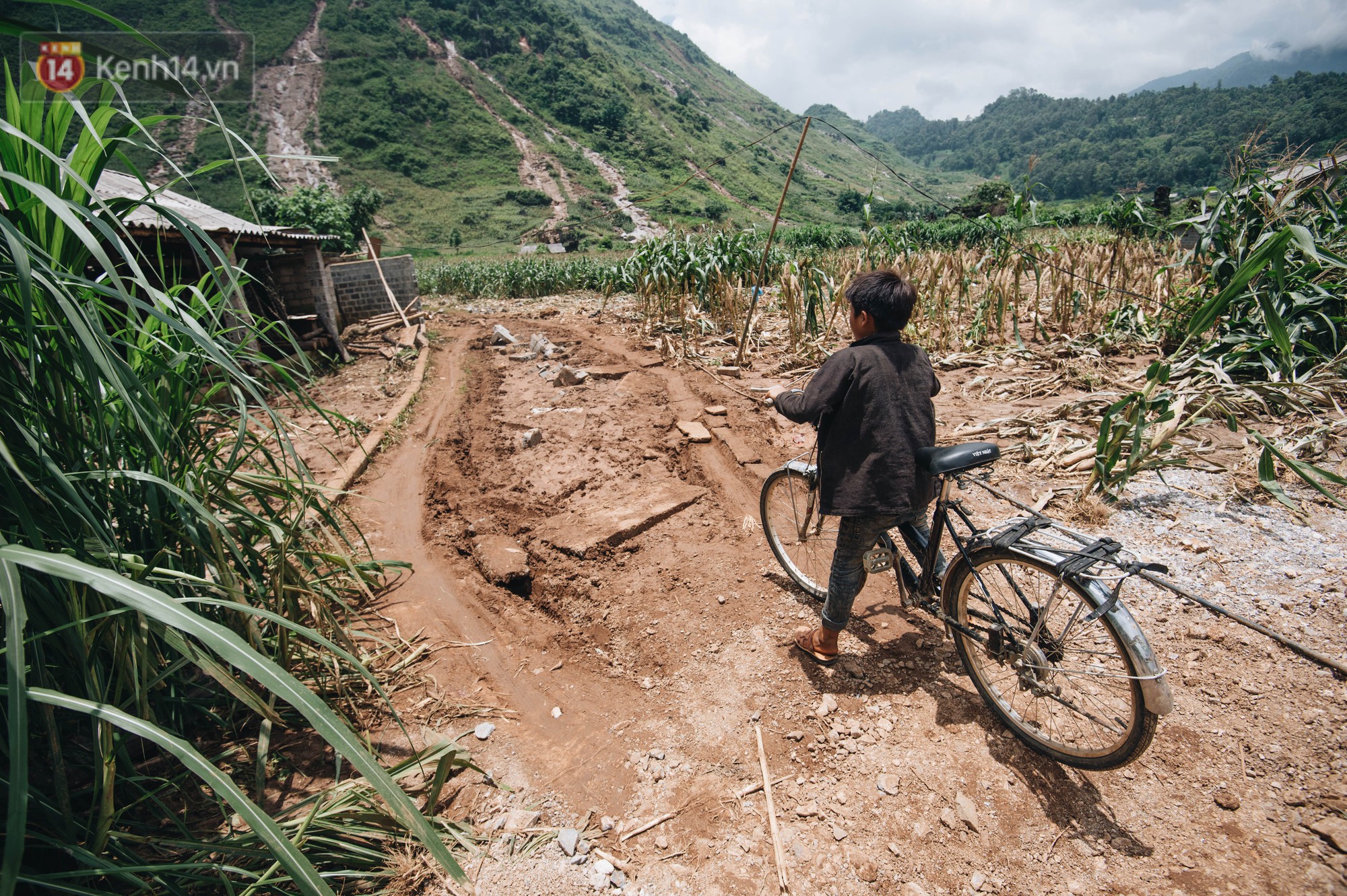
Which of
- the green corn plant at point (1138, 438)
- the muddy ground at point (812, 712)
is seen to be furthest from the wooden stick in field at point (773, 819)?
the green corn plant at point (1138, 438)

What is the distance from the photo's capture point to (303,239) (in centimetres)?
981

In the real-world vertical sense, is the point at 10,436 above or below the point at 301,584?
above

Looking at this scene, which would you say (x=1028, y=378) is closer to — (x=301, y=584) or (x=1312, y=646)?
(x=1312, y=646)

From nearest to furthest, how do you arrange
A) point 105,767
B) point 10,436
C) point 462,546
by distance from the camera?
point 105,767
point 10,436
point 462,546

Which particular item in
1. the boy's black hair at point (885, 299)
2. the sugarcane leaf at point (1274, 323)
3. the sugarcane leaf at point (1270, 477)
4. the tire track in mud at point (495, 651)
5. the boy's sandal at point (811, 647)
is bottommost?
the tire track in mud at point (495, 651)

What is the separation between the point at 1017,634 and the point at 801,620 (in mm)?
1182

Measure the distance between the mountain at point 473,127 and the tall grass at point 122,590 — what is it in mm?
45685

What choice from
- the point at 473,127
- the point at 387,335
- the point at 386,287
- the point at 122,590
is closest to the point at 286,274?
the point at 387,335

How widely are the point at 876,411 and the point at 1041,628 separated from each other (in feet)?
3.57

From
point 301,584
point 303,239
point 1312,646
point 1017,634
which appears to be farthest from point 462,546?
point 303,239

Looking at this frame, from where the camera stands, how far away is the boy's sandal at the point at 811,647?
9.58 ft

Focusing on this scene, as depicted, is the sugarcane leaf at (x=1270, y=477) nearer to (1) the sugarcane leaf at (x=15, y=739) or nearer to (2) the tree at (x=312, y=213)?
(1) the sugarcane leaf at (x=15, y=739)

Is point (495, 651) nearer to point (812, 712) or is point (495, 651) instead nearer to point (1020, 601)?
point (812, 712)

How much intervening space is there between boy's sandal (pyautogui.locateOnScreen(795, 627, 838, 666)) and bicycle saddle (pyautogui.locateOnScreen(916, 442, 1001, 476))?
3.55ft
